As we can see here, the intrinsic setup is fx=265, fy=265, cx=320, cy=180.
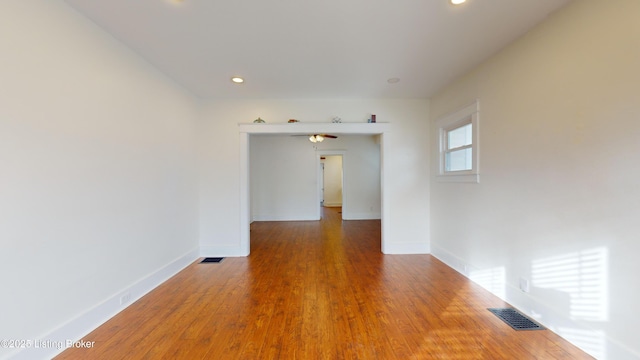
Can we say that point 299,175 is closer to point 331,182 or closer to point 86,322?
A: point 331,182

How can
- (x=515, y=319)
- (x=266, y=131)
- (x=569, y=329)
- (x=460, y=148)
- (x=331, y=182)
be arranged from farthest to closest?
(x=331, y=182) < (x=266, y=131) < (x=460, y=148) < (x=515, y=319) < (x=569, y=329)

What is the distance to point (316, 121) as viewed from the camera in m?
4.29

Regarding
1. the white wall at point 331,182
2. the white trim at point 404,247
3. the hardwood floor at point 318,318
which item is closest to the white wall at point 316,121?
the white trim at point 404,247

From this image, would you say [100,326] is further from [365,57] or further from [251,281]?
[365,57]

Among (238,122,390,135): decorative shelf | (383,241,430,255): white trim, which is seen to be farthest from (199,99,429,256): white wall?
→ (238,122,390,135): decorative shelf

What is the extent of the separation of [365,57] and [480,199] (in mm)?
2060

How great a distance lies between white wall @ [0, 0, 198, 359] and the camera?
1.62 meters

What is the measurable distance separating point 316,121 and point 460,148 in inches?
84.4

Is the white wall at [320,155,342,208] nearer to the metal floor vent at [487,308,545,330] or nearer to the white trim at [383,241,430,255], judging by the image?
the white trim at [383,241,430,255]

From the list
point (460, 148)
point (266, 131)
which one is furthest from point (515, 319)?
point (266, 131)

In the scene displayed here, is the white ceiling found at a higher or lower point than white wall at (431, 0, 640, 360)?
higher

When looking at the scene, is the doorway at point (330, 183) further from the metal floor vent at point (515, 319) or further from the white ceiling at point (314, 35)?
the metal floor vent at point (515, 319)

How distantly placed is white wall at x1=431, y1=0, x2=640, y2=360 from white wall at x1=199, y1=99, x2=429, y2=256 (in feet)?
4.49

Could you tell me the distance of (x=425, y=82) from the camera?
11.8 feet
